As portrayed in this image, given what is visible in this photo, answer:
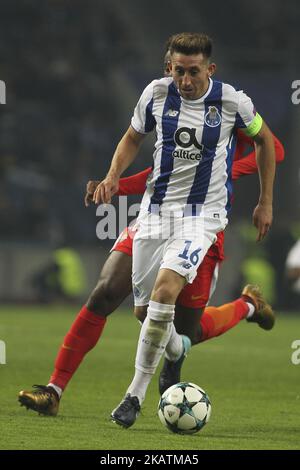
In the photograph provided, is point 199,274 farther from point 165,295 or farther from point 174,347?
point 165,295

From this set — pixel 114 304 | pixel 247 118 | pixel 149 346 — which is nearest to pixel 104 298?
pixel 114 304

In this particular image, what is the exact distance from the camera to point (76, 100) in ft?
69.4

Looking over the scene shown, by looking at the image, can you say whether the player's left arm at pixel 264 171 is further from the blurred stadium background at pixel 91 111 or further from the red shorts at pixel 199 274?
the blurred stadium background at pixel 91 111

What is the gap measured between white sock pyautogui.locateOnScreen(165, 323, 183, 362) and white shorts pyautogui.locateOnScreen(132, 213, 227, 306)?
0.25 meters

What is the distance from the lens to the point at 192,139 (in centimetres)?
646

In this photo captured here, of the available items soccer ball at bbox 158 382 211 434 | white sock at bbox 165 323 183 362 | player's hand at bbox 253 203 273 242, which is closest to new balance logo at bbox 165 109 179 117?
player's hand at bbox 253 203 273 242

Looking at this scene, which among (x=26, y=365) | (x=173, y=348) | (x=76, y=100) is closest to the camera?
(x=173, y=348)

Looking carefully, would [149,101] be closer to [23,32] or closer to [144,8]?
[23,32]

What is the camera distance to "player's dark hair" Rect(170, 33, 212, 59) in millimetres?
6289

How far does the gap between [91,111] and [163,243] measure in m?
15.0

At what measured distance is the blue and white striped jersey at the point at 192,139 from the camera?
21.2ft

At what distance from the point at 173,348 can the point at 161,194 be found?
90 cm

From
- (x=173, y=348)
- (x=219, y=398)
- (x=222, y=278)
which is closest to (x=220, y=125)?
(x=173, y=348)

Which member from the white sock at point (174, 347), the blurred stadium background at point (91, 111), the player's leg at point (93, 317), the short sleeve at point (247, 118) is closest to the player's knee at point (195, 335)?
the white sock at point (174, 347)
